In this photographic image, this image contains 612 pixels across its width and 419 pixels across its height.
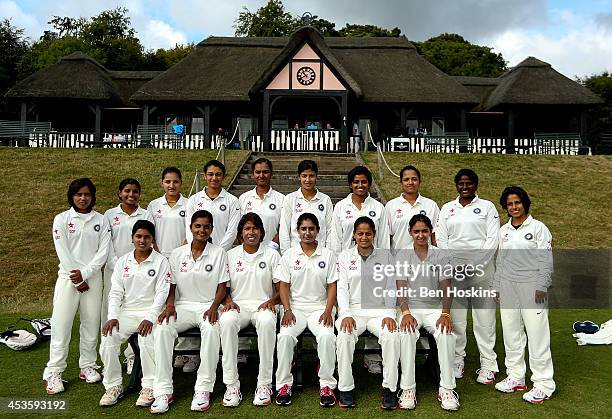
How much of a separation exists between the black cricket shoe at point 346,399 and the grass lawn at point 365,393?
6 cm

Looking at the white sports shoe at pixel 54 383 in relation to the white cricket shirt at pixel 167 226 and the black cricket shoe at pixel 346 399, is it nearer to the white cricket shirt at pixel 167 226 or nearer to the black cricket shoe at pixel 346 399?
the white cricket shirt at pixel 167 226

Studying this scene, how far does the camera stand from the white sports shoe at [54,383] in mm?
4758

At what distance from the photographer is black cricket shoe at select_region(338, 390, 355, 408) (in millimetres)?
4457

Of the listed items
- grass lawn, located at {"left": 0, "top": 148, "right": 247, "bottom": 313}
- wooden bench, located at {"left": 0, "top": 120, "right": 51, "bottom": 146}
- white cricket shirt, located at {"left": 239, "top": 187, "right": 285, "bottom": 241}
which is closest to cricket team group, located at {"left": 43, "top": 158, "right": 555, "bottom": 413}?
white cricket shirt, located at {"left": 239, "top": 187, "right": 285, "bottom": 241}

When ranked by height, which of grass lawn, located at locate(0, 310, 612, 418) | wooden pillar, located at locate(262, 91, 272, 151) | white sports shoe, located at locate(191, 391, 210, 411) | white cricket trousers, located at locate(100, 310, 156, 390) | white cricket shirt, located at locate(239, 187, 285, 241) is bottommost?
grass lawn, located at locate(0, 310, 612, 418)

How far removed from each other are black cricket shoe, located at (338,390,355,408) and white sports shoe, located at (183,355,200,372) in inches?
68.2

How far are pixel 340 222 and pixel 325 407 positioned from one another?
196cm

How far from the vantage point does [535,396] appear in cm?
460

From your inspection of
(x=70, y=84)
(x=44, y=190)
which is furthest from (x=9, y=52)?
(x=44, y=190)

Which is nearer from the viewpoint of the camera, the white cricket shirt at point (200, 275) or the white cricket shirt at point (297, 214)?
the white cricket shirt at point (200, 275)

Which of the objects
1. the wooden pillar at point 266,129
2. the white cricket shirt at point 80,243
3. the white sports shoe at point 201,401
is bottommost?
the white sports shoe at point 201,401

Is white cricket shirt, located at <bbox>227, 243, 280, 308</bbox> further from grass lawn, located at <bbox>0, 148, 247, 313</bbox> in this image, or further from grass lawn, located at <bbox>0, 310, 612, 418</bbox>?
grass lawn, located at <bbox>0, 148, 247, 313</bbox>

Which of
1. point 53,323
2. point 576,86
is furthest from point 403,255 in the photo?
point 576,86

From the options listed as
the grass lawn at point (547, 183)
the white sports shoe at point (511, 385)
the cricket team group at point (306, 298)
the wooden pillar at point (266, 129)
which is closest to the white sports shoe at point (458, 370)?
the cricket team group at point (306, 298)
